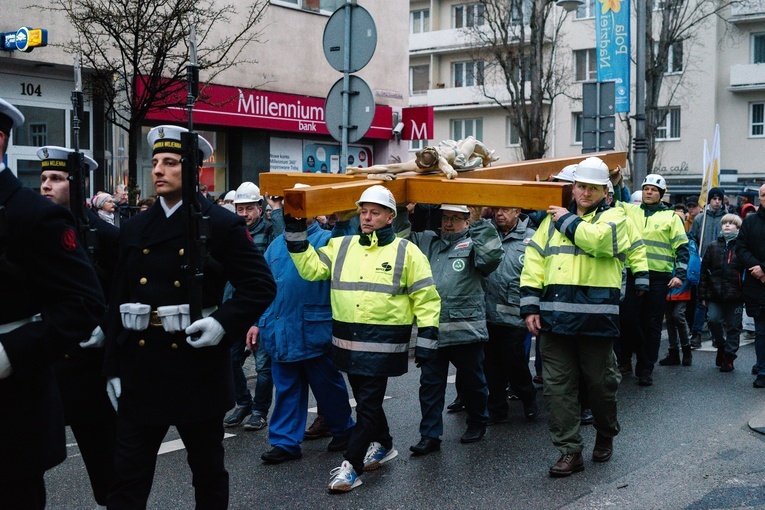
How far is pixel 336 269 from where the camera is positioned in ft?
20.7

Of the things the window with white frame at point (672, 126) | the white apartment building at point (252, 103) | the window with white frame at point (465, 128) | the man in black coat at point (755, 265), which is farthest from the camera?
the window with white frame at point (465, 128)

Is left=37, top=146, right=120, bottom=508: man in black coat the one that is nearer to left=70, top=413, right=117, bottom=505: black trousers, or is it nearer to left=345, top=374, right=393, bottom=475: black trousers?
left=70, top=413, right=117, bottom=505: black trousers

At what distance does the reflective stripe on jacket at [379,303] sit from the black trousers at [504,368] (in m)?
2.11

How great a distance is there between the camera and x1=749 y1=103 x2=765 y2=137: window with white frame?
42062 millimetres

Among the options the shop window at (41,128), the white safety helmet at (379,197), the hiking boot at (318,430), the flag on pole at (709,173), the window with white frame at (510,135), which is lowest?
the hiking boot at (318,430)

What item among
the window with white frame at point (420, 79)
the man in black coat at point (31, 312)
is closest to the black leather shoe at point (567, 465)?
the man in black coat at point (31, 312)

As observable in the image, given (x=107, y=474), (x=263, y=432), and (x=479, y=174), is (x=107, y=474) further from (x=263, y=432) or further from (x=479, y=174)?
(x=479, y=174)

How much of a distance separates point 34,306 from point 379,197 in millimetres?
3217

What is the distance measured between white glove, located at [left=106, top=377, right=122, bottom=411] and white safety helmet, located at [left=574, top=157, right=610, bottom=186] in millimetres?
3466

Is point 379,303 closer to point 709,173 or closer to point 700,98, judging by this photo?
point 709,173

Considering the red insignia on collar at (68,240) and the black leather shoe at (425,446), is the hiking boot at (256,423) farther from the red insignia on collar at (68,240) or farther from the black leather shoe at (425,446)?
the red insignia on collar at (68,240)

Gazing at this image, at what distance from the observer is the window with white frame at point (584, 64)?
45.3 metres

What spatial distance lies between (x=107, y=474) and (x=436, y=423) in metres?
2.76

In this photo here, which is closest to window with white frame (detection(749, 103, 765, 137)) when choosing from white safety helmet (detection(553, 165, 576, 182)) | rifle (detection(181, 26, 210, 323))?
white safety helmet (detection(553, 165, 576, 182))
